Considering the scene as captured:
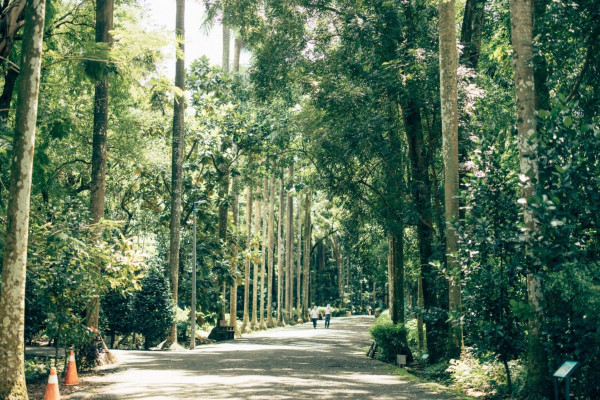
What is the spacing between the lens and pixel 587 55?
45.9 feet

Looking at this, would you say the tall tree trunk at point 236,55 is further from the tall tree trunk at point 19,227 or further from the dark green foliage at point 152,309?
the tall tree trunk at point 19,227

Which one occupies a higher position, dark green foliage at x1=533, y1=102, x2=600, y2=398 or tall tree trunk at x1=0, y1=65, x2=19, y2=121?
tall tree trunk at x1=0, y1=65, x2=19, y2=121

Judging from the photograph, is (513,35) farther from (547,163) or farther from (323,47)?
(323,47)

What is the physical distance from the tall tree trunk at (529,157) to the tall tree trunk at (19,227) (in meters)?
8.59

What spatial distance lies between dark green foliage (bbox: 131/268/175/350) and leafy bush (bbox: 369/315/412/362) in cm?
1074

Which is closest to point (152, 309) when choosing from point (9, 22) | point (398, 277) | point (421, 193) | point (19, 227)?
point (398, 277)

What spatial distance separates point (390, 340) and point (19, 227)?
14.0 m

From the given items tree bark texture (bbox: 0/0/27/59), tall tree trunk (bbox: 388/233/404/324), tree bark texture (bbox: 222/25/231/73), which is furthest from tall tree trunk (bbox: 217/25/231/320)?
tree bark texture (bbox: 0/0/27/59)

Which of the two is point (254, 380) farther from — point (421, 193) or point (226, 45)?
point (226, 45)

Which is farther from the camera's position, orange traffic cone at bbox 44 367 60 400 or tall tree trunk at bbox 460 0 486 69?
tall tree trunk at bbox 460 0 486 69

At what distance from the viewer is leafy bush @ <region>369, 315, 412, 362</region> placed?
21.2 meters

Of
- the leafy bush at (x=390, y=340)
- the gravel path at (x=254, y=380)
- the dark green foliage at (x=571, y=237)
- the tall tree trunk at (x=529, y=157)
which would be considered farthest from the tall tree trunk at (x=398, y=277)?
the dark green foliage at (x=571, y=237)

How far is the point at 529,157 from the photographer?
10461 millimetres

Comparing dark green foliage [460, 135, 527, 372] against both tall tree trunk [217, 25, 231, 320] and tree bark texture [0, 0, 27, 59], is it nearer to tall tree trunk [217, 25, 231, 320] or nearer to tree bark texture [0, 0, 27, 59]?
tree bark texture [0, 0, 27, 59]
